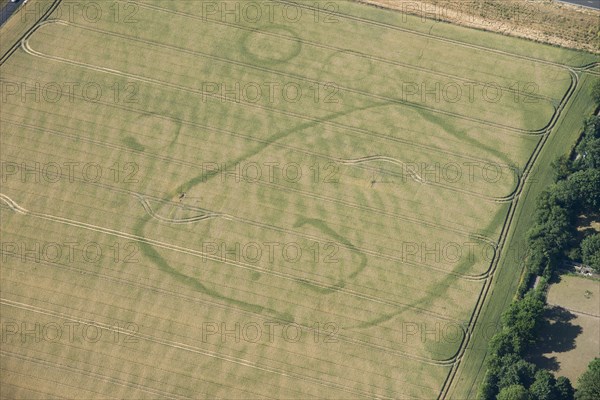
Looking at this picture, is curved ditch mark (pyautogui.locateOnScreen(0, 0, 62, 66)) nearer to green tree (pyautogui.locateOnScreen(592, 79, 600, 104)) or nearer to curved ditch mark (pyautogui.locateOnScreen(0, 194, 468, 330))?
curved ditch mark (pyautogui.locateOnScreen(0, 194, 468, 330))

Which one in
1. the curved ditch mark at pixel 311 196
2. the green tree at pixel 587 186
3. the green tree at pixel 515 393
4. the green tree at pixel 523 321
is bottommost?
the green tree at pixel 515 393

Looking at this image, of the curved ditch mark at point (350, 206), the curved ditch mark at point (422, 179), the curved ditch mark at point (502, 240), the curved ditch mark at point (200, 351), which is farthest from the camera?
the curved ditch mark at point (422, 179)

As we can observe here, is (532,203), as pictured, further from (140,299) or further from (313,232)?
(140,299)

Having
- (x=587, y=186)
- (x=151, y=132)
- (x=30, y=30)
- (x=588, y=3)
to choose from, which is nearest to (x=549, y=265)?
(x=587, y=186)

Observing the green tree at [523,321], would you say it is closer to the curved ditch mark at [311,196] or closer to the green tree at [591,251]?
the green tree at [591,251]

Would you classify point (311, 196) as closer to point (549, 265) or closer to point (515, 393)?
point (549, 265)

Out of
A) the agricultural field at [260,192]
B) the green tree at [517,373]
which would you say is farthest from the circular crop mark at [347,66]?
the green tree at [517,373]
